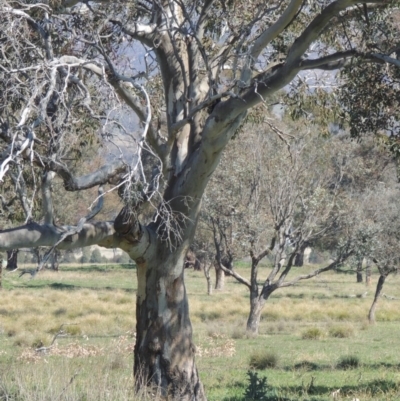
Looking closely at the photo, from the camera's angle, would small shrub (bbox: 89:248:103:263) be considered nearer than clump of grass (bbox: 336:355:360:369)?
No

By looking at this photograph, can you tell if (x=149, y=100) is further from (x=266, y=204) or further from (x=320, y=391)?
(x=266, y=204)

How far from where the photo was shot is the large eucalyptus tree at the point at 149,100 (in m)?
9.21

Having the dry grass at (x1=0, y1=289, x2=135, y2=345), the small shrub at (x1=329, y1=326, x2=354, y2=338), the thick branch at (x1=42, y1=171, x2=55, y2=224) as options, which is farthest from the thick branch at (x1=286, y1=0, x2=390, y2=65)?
the small shrub at (x1=329, y1=326, x2=354, y2=338)

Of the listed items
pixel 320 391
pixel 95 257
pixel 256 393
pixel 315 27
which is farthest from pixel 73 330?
pixel 95 257

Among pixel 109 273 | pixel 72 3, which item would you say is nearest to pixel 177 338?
pixel 72 3

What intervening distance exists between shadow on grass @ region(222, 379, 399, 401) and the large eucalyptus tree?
1147mm

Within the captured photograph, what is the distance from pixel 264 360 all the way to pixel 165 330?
545 centimetres

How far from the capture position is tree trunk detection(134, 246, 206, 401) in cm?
1059

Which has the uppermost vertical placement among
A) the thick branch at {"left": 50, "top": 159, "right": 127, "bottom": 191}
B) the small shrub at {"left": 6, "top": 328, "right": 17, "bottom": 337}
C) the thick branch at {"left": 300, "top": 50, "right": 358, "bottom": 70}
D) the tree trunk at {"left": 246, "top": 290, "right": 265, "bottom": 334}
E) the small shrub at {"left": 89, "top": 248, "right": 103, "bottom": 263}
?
the thick branch at {"left": 300, "top": 50, "right": 358, "bottom": 70}

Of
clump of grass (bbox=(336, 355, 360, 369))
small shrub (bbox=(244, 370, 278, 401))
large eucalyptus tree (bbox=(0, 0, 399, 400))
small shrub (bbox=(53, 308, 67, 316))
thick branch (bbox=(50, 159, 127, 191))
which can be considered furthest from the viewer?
small shrub (bbox=(53, 308, 67, 316))

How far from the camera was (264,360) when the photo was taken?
51.5ft

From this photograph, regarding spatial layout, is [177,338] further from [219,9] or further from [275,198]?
[275,198]

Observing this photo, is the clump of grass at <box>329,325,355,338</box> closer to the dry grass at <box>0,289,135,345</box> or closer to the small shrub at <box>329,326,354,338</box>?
the small shrub at <box>329,326,354,338</box>

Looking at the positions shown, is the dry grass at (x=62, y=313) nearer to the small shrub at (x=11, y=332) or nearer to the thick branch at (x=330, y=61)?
the small shrub at (x=11, y=332)
